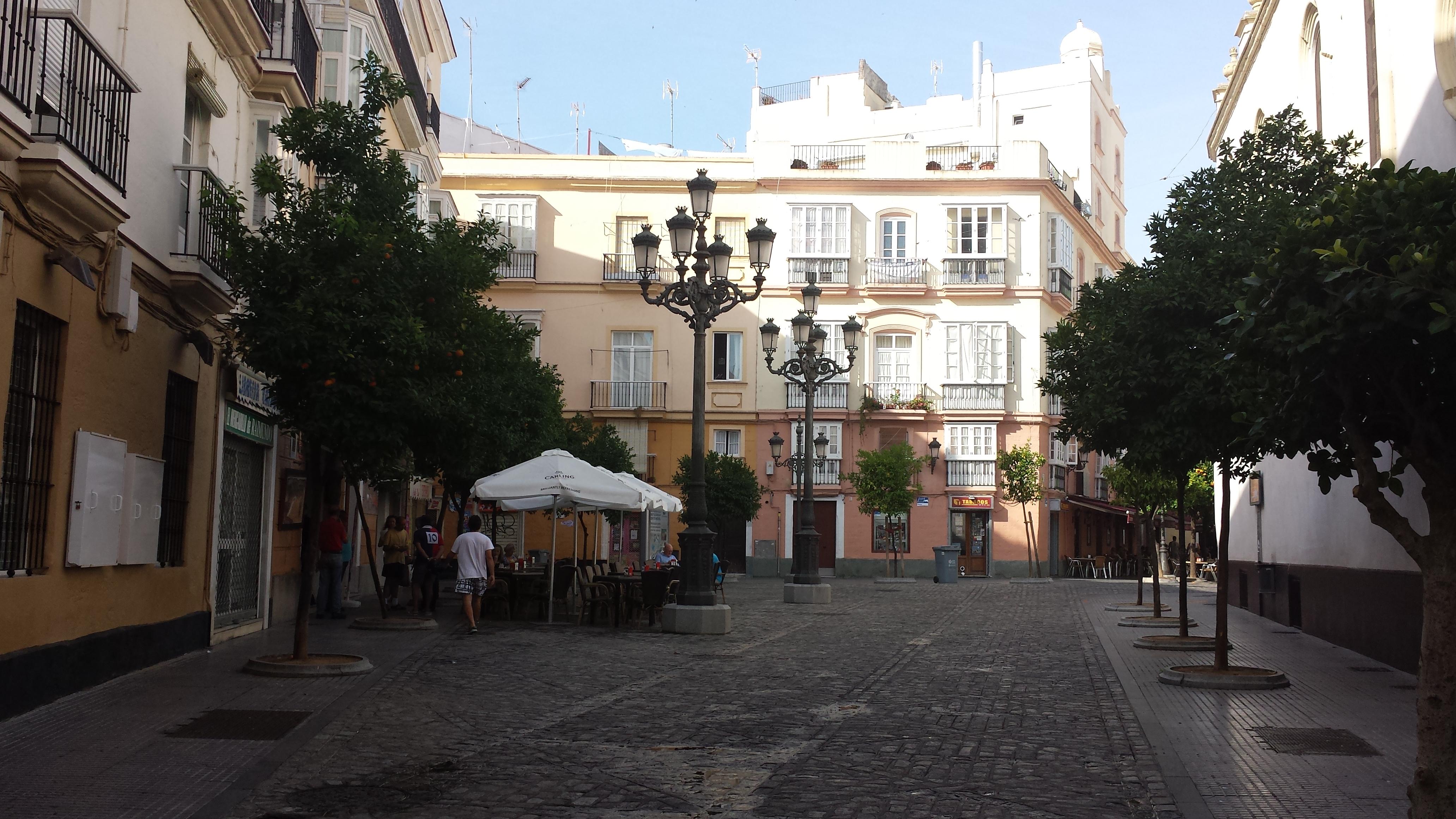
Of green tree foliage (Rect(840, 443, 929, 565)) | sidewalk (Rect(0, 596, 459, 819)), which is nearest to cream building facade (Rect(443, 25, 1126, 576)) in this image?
green tree foliage (Rect(840, 443, 929, 565))

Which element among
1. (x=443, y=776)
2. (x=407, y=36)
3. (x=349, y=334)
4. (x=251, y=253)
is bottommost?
(x=443, y=776)

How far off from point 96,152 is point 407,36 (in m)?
18.7

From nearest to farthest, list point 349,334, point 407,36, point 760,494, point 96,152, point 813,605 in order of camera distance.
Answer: point 96,152 < point 349,334 < point 813,605 < point 407,36 < point 760,494

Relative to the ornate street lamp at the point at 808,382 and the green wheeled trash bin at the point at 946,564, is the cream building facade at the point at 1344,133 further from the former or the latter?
the green wheeled trash bin at the point at 946,564

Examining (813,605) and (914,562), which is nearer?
(813,605)

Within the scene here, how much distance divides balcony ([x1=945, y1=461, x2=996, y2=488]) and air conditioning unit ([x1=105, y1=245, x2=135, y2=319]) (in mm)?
34314

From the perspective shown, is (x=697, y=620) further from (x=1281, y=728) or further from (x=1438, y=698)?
(x=1438, y=698)

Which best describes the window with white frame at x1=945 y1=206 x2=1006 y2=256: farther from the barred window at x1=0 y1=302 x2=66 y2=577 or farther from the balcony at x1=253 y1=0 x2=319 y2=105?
the barred window at x1=0 y1=302 x2=66 y2=577

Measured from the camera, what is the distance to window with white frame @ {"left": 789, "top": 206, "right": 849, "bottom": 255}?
43.7 metres

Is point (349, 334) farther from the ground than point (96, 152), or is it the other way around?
point (96, 152)

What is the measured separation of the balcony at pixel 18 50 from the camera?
8680 mm

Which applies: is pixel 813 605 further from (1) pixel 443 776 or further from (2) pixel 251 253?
(1) pixel 443 776

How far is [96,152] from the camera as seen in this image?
414 inches

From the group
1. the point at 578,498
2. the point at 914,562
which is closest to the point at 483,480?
the point at 578,498
